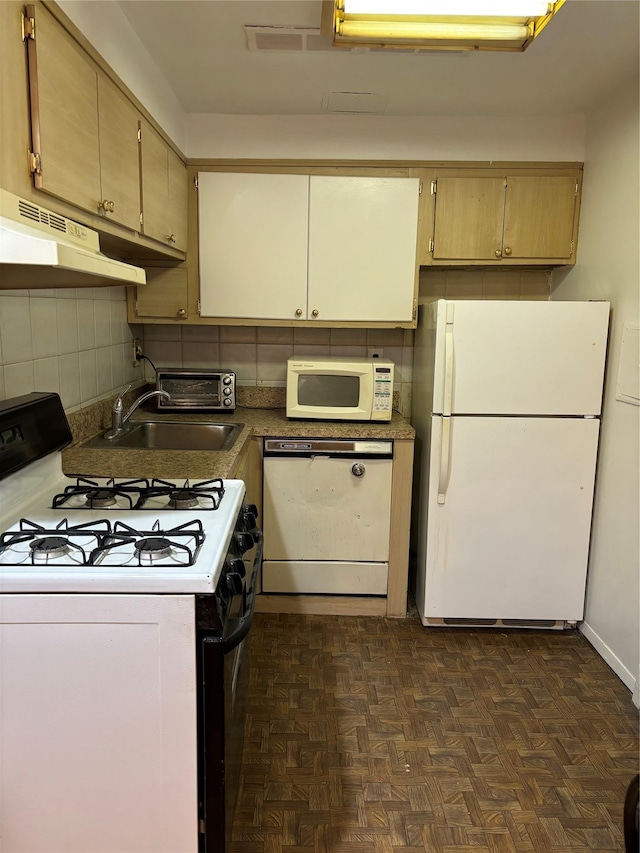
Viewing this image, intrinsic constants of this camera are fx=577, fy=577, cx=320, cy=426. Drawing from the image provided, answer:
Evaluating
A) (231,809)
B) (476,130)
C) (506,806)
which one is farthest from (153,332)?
(506,806)

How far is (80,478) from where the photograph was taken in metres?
1.71

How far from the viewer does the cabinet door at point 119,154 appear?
5.51 ft

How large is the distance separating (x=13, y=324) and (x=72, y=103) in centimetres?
68

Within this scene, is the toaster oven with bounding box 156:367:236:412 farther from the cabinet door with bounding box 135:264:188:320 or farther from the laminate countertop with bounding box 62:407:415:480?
the cabinet door with bounding box 135:264:188:320

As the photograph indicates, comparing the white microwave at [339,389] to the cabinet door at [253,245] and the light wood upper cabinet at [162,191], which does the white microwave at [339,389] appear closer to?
the cabinet door at [253,245]

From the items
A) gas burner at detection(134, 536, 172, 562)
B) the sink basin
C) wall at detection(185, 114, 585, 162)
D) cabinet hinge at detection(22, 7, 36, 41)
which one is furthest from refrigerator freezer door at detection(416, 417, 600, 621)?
cabinet hinge at detection(22, 7, 36, 41)

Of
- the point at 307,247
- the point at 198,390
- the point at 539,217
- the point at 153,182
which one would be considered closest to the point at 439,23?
the point at 153,182

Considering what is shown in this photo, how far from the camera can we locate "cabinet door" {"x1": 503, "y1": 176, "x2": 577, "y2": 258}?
8.97 feet

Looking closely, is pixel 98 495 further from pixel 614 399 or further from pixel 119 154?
pixel 614 399

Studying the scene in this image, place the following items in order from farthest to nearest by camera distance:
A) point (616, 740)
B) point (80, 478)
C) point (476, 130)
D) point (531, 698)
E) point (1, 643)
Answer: point (476, 130), point (531, 698), point (616, 740), point (80, 478), point (1, 643)

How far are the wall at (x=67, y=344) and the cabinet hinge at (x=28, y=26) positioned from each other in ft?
2.34

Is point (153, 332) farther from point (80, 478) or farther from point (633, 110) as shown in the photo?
point (633, 110)

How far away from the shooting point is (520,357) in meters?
Answer: 2.44

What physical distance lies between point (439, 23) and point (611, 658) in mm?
2410
